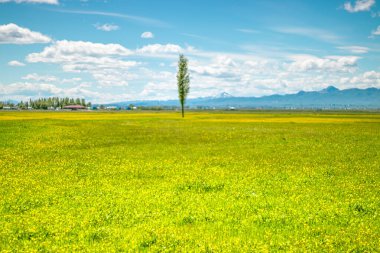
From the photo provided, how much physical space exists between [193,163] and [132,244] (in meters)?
17.9

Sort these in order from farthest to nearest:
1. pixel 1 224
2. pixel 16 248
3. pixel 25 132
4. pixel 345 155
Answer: pixel 25 132 → pixel 345 155 → pixel 1 224 → pixel 16 248

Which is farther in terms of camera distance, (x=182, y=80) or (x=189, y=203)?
(x=182, y=80)

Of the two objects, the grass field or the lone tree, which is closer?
the grass field

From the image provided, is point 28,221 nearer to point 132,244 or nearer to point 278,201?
A: point 132,244

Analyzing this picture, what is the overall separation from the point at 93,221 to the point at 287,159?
2174 centimetres

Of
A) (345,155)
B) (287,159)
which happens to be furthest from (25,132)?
(345,155)

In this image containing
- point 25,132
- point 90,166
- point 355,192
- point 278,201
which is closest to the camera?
point 278,201

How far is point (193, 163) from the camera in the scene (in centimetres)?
2991

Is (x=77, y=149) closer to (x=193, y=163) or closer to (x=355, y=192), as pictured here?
(x=193, y=163)

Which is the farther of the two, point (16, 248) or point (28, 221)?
point (28, 221)

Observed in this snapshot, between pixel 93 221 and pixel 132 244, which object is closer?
pixel 132 244

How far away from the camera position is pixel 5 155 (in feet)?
112

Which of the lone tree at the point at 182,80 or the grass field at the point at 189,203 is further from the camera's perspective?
the lone tree at the point at 182,80

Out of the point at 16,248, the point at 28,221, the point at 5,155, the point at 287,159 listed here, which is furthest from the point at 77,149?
the point at 16,248
